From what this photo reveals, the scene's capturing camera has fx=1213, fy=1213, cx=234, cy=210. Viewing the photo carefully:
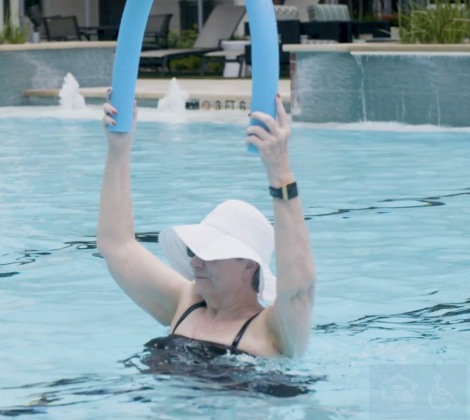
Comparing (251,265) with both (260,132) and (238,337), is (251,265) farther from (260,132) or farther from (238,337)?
(260,132)

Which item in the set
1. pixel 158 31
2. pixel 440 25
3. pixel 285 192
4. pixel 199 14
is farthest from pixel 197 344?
pixel 199 14

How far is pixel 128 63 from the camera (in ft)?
12.5

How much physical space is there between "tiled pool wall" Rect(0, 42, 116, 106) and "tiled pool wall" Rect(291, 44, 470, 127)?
4.62 meters

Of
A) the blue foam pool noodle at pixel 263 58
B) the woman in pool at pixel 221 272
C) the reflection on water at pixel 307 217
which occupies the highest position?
the blue foam pool noodle at pixel 263 58

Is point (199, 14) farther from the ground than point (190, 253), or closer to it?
farther from the ground

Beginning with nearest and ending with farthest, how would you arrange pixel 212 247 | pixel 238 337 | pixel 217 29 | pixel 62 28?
pixel 212 247, pixel 238 337, pixel 217 29, pixel 62 28

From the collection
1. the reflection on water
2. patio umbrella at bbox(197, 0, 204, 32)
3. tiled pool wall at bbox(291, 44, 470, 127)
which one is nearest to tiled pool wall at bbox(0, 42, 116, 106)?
tiled pool wall at bbox(291, 44, 470, 127)

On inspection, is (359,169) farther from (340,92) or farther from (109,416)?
(109,416)

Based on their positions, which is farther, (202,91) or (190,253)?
(202,91)

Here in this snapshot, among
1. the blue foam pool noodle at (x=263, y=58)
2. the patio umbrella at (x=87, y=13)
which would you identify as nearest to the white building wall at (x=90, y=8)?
the patio umbrella at (x=87, y=13)

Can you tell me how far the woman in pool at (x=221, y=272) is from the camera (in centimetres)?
338

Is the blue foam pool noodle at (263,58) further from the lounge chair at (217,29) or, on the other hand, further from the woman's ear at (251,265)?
the lounge chair at (217,29)

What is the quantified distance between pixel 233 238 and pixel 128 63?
2.11 ft

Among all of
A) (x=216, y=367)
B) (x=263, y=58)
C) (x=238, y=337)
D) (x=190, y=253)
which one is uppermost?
(x=263, y=58)
